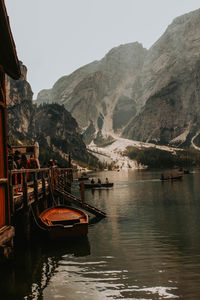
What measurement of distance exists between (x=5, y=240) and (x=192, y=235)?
17691 mm

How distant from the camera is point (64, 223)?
2350 centimetres

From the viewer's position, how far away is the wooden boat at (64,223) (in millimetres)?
22109

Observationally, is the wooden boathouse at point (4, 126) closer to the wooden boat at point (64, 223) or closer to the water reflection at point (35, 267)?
the water reflection at point (35, 267)

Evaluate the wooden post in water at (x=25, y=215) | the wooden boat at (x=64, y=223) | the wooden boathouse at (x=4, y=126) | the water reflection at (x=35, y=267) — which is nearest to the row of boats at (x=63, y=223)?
the wooden boat at (x=64, y=223)

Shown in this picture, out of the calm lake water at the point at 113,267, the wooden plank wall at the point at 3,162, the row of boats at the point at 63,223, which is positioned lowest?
the calm lake water at the point at 113,267

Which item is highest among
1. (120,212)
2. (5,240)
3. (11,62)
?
(11,62)

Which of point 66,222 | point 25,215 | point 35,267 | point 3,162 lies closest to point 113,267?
point 35,267

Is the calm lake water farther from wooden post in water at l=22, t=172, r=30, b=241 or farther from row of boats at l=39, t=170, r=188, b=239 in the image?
wooden post in water at l=22, t=172, r=30, b=241

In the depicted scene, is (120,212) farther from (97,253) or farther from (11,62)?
(11,62)

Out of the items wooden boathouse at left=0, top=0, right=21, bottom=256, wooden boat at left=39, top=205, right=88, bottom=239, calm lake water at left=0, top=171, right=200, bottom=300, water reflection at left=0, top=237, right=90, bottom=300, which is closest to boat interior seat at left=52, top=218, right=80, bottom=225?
wooden boat at left=39, top=205, right=88, bottom=239

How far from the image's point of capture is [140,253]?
68.2ft

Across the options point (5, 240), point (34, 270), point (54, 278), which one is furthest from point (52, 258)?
point (5, 240)

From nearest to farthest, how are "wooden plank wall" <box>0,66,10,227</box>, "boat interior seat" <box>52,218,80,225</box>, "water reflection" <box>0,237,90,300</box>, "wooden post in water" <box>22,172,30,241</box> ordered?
1. "wooden plank wall" <box>0,66,10,227</box>
2. "water reflection" <box>0,237,90,300</box>
3. "wooden post in water" <box>22,172,30,241</box>
4. "boat interior seat" <box>52,218,80,225</box>

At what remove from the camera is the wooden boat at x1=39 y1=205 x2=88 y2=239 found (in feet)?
72.5
